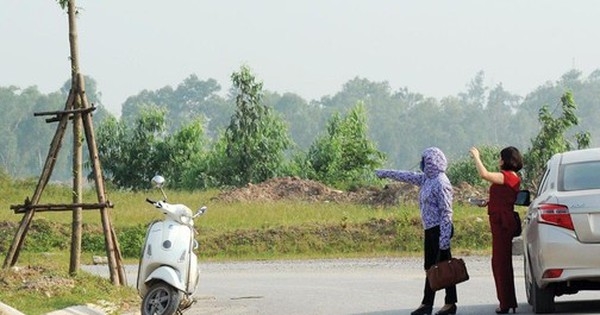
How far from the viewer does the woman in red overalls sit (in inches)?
628

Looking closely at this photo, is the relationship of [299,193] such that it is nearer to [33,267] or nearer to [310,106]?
[33,267]

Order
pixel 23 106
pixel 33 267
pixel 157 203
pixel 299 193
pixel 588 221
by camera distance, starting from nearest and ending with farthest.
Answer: pixel 588 221 → pixel 157 203 → pixel 33 267 → pixel 299 193 → pixel 23 106

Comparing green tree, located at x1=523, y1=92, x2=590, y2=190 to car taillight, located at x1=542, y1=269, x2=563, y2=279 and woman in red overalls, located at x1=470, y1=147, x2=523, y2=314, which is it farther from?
car taillight, located at x1=542, y1=269, x2=563, y2=279

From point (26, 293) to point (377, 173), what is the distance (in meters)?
4.22

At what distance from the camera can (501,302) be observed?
15984mm

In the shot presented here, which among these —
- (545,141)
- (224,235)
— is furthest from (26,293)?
(545,141)

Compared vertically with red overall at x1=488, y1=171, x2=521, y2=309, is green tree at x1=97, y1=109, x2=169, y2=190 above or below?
above

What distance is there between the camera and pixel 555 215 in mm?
14734

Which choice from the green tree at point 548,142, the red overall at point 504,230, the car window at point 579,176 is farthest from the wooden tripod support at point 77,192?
the green tree at point 548,142

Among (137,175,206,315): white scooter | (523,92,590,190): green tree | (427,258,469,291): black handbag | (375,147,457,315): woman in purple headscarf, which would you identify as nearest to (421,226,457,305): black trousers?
(375,147,457,315): woman in purple headscarf

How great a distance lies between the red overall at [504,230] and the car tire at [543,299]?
1.80ft

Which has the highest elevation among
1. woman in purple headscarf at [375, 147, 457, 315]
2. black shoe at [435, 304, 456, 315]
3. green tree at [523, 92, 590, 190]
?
green tree at [523, 92, 590, 190]

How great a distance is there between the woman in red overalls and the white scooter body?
307cm

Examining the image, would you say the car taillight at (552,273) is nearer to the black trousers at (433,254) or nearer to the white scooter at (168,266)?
the black trousers at (433,254)
